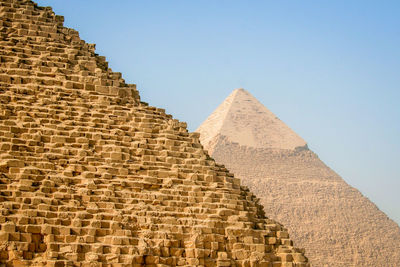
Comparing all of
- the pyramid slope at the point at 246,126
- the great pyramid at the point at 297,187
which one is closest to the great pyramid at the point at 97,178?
the great pyramid at the point at 297,187

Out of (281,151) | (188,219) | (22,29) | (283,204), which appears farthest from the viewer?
(281,151)

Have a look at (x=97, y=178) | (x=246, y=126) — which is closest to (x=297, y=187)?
(x=246, y=126)

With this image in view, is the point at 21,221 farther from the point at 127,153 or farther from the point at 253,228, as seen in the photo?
the point at 253,228

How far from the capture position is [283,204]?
144 metres

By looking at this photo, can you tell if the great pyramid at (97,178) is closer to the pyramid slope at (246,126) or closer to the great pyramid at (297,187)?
the great pyramid at (297,187)

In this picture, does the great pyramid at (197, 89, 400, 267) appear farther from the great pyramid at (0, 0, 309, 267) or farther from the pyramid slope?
the great pyramid at (0, 0, 309, 267)

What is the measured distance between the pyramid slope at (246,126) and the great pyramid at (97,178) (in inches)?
Answer: 4958

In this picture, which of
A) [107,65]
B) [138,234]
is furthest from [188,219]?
[107,65]

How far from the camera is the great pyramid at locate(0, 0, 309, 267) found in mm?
22500

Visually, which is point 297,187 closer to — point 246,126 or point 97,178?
point 246,126

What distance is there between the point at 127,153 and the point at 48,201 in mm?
2330

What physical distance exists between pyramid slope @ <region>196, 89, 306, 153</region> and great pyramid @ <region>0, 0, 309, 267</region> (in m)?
126

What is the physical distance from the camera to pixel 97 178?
2361 cm

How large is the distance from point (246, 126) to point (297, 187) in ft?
42.8
